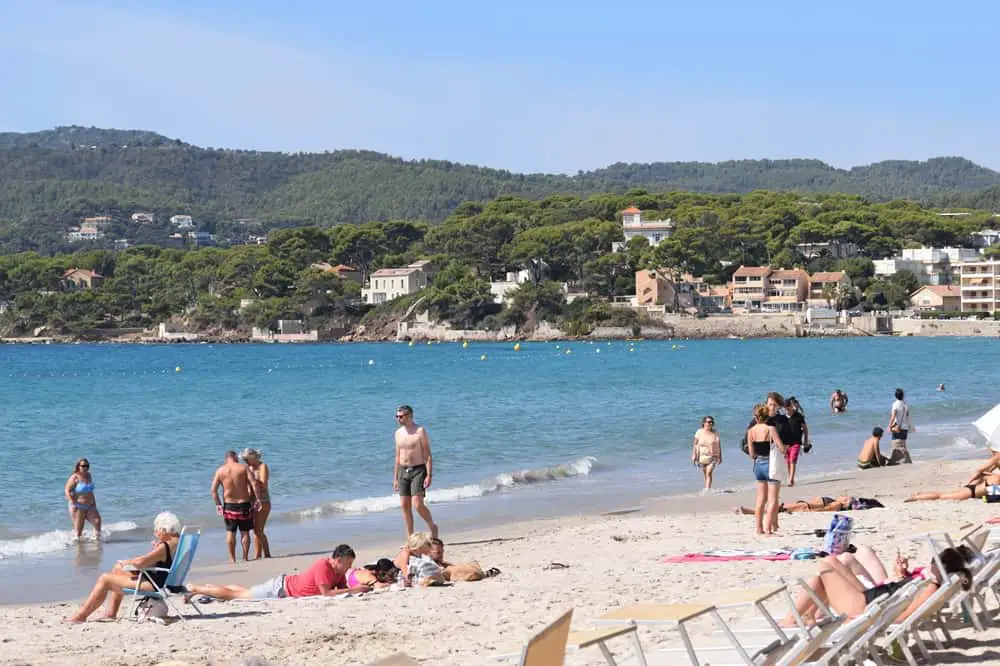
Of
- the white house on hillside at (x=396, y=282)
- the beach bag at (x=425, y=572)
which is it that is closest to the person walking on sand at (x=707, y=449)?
the beach bag at (x=425, y=572)

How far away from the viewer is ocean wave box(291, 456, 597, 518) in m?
15.9

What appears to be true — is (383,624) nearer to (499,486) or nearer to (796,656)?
(796,656)

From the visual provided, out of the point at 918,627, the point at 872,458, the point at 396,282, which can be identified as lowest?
the point at 872,458

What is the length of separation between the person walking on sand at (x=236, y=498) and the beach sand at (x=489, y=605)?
39 cm

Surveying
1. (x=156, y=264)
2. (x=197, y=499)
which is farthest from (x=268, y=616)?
(x=156, y=264)

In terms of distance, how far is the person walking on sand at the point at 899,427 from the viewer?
58.3 feet

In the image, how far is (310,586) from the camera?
9352mm

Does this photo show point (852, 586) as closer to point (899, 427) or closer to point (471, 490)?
point (471, 490)

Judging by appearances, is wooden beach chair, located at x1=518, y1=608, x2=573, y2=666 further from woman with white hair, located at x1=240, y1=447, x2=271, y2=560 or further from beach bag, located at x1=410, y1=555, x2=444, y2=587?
woman with white hair, located at x1=240, y1=447, x2=271, y2=560

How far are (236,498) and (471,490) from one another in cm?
662

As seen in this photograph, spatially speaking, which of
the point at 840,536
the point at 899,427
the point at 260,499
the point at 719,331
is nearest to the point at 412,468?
the point at 260,499

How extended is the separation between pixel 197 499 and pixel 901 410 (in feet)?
30.8

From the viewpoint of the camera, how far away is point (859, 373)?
51.5 m

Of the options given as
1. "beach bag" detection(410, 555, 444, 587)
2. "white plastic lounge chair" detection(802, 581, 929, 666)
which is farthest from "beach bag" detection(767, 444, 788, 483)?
"white plastic lounge chair" detection(802, 581, 929, 666)
